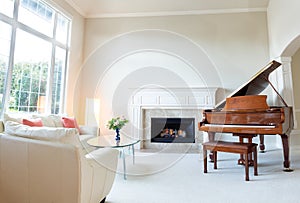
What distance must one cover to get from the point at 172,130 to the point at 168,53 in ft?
6.78

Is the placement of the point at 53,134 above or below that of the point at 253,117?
below

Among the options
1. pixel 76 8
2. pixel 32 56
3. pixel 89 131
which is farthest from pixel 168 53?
pixel 32 56

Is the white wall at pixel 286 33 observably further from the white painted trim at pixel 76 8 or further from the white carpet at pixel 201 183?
the white painted trim at pixel 76 8

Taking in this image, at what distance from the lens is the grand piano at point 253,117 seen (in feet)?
8.98

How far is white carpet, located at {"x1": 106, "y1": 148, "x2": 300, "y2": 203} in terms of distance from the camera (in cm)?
203

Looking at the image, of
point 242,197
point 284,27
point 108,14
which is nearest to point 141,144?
point 242,197

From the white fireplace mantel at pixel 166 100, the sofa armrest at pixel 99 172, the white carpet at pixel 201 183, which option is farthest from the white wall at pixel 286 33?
the sofa armrest at pixel 99 172

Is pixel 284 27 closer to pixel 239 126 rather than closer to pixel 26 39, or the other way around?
pixel 239 126

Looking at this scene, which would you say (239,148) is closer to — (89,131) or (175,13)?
(89,131)

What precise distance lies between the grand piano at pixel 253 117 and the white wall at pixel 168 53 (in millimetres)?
1635

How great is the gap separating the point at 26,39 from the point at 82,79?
1.85 metres

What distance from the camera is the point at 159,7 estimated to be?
5.11m

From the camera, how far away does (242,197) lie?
2043 millimetres

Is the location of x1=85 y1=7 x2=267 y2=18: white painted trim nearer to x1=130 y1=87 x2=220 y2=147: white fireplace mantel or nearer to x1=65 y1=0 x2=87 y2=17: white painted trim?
x1=65 y1=0 x2=87 y2=17: white painted trim
